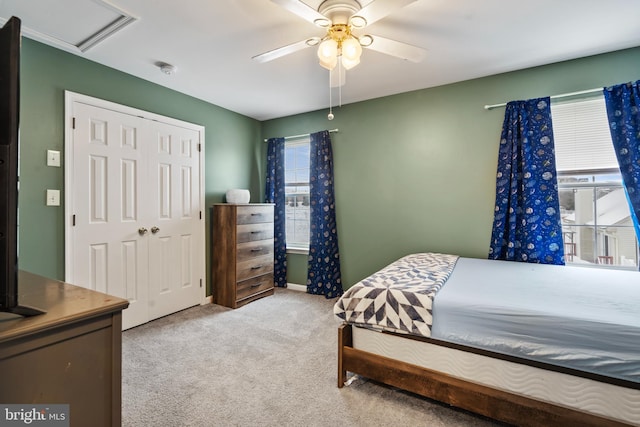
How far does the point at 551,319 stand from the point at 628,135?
6.39ft

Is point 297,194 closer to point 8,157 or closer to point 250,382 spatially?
point 250,382

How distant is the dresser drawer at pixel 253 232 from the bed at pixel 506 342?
182 centimetres

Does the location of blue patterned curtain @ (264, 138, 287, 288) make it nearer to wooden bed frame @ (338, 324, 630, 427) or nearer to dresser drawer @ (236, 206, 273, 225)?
dresser drawer @ (236, 206, 273, 225)

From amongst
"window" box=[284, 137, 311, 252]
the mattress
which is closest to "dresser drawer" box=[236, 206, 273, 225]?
"window" box=[284, 137, 311, 252]

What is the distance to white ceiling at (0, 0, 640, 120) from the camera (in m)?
1.81

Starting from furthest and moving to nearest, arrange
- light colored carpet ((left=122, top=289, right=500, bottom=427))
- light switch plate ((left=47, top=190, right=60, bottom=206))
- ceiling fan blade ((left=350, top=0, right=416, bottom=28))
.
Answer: light switch plate ((left=47, top=190, right=60, bottom=206)) → light colored carpet ((left=122, top=289, right=500, bottom=427)) → ceiling fan blade ((left=350, top=0, right=416, bottom=28))

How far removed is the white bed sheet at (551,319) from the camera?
1233mm

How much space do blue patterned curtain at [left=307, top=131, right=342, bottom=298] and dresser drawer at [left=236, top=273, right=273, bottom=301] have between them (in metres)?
0.53

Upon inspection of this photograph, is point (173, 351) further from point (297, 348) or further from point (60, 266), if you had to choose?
point (60, 266)

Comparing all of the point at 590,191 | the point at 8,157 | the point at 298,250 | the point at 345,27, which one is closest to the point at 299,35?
the point at 345,27

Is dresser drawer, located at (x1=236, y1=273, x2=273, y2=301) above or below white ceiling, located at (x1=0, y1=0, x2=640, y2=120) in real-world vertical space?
below

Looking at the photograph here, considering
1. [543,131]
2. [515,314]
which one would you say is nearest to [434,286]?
[515,314]

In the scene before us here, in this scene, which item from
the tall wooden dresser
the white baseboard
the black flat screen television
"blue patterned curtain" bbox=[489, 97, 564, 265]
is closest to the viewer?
the black flat screen television

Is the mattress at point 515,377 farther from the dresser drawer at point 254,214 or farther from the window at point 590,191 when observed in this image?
the dresser drawer at point 254,214
